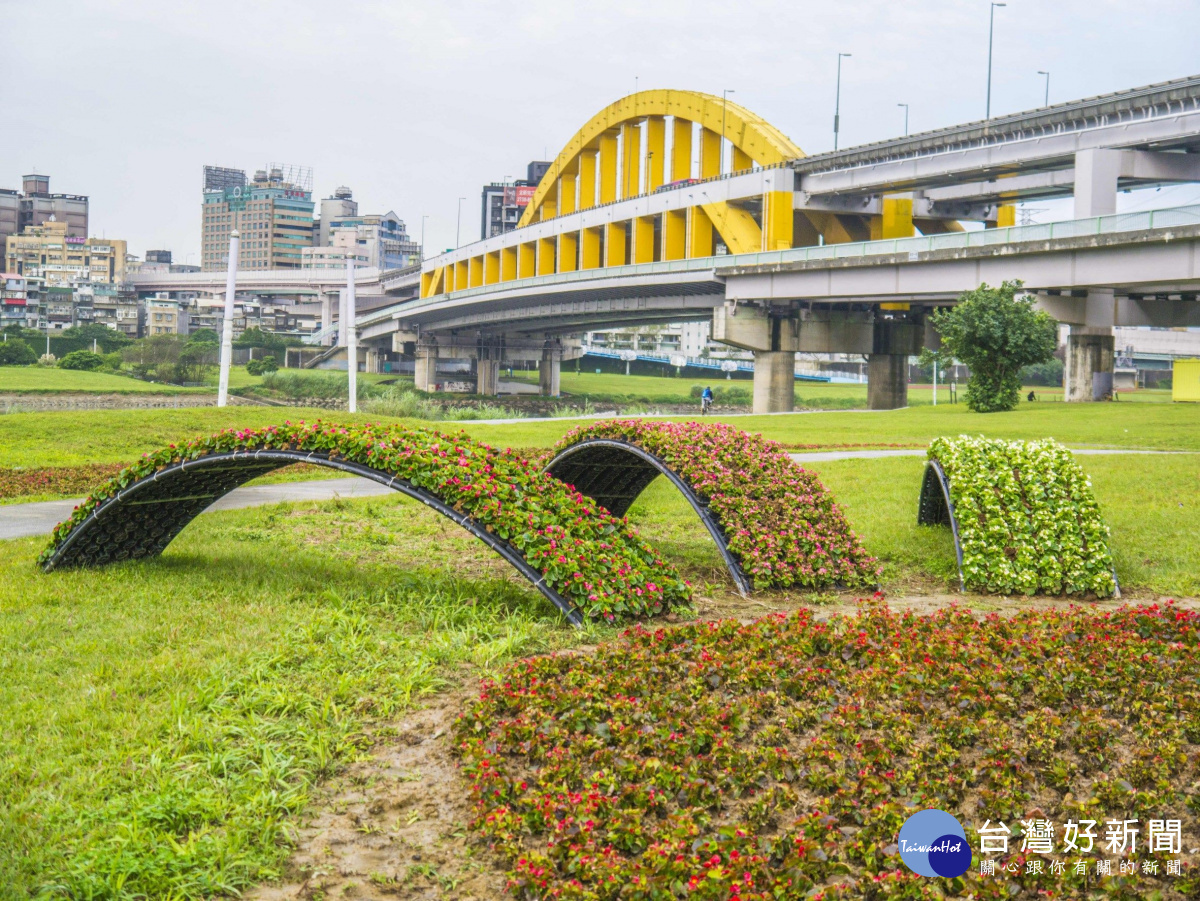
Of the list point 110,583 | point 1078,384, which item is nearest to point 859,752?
point 110,583

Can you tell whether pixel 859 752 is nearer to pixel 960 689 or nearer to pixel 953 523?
pixel 960 689

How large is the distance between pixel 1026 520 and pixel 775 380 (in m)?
39.0

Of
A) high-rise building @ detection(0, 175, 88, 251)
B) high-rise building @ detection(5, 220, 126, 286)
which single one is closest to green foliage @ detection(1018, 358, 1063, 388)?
high-rise building @ detection(5, 220, 126, 286)

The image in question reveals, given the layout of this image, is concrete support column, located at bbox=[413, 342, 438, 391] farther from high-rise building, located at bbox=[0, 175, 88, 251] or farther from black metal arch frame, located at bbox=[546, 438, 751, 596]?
high-rise building, located at bbox=[0, 175, 88, 251]

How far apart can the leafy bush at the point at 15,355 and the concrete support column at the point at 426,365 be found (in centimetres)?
2913

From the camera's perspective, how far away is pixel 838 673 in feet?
21.6

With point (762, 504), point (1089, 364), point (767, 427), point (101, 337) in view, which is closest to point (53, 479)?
point (762, 504)

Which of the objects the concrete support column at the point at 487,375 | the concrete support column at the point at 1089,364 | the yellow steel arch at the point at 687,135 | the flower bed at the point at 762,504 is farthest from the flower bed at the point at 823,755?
the concrete support column at the point at 487,375

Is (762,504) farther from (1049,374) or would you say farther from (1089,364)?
(1049,374)

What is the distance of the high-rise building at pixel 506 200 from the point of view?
17638 cm

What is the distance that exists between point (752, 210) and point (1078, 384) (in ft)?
68.6

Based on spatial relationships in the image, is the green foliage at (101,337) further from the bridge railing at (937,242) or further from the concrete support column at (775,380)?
the concrete support column at (775,380)

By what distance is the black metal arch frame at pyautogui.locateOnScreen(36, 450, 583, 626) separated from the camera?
827cm

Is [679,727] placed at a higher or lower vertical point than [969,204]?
lower
